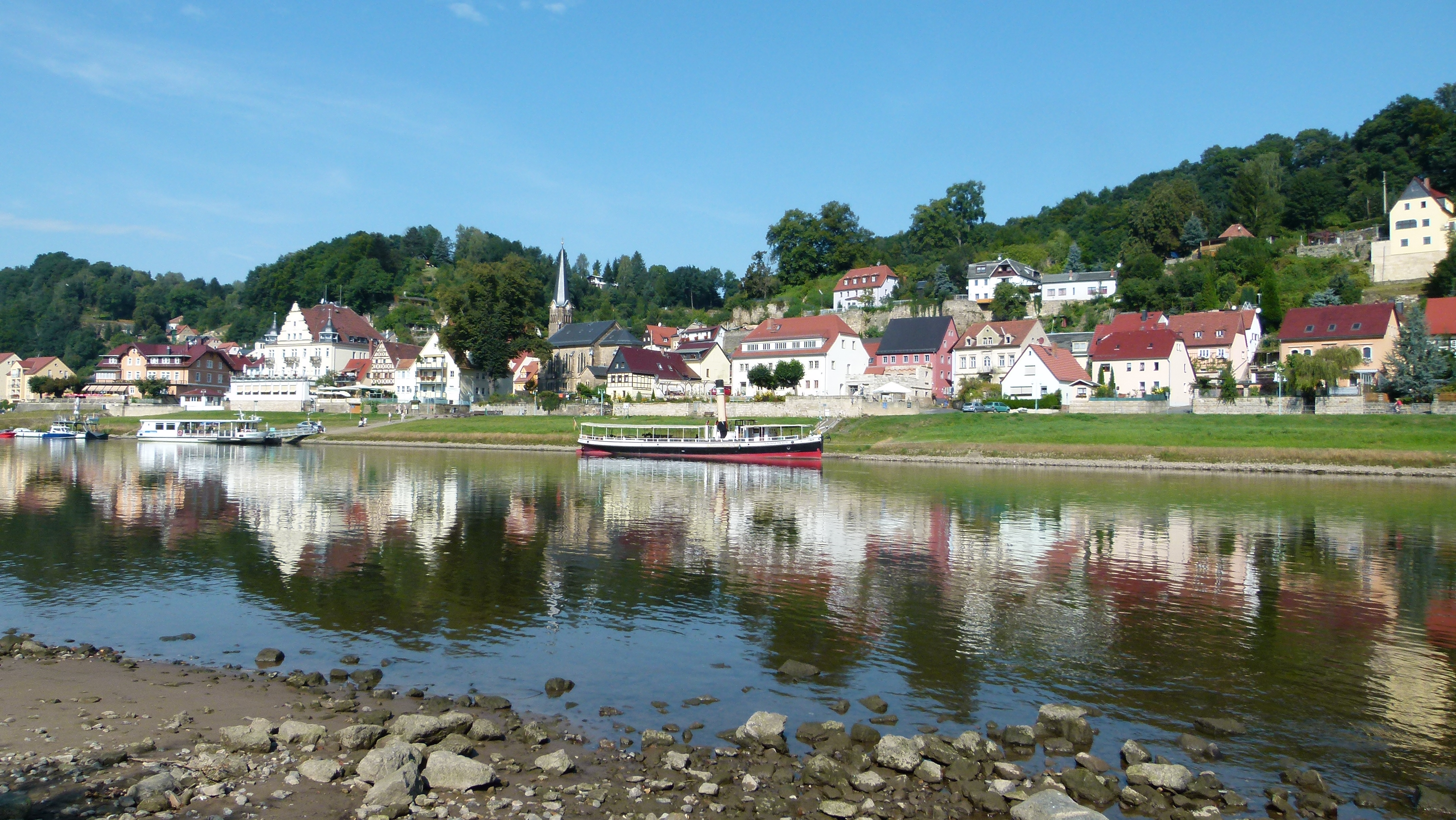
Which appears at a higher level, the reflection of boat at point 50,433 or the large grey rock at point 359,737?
the reflection of boat at point 50,433

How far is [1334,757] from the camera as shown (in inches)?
409

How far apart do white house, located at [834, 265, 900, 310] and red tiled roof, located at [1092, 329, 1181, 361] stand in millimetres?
37878

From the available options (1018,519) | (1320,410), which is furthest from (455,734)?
(1320,410)

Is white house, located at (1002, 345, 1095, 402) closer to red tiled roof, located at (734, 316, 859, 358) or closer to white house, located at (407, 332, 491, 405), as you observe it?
red tiled roof, located at (734, 316, 859, 358)

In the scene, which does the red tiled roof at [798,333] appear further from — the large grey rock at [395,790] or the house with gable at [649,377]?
the large grey rock at [395,790]

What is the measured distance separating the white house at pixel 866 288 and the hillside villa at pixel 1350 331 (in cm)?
4891

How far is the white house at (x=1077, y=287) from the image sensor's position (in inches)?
3851

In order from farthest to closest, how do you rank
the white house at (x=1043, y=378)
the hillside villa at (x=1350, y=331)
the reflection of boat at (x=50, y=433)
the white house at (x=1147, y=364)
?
the reflection of boat at (x=50, y=433) → the white house at (x=1147, y=364) → the white house at (x=1043, y=378) → the hillside villa at (x=1350, y=331)

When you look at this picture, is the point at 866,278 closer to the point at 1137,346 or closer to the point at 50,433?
the point at 1137,346

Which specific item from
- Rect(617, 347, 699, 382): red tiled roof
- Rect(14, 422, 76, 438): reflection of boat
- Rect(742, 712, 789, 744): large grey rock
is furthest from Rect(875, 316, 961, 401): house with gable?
Rect(14, 422, 76, 438): reflection of boat

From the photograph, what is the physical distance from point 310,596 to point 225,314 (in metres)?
194

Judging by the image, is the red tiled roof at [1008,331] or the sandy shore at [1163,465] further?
the red tiled roof at [1008,331]

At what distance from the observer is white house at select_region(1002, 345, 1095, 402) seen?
69.8m

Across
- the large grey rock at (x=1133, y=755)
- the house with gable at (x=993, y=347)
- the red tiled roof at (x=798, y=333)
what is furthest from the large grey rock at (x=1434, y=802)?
the red tiled roof at (x=798, y=333)
